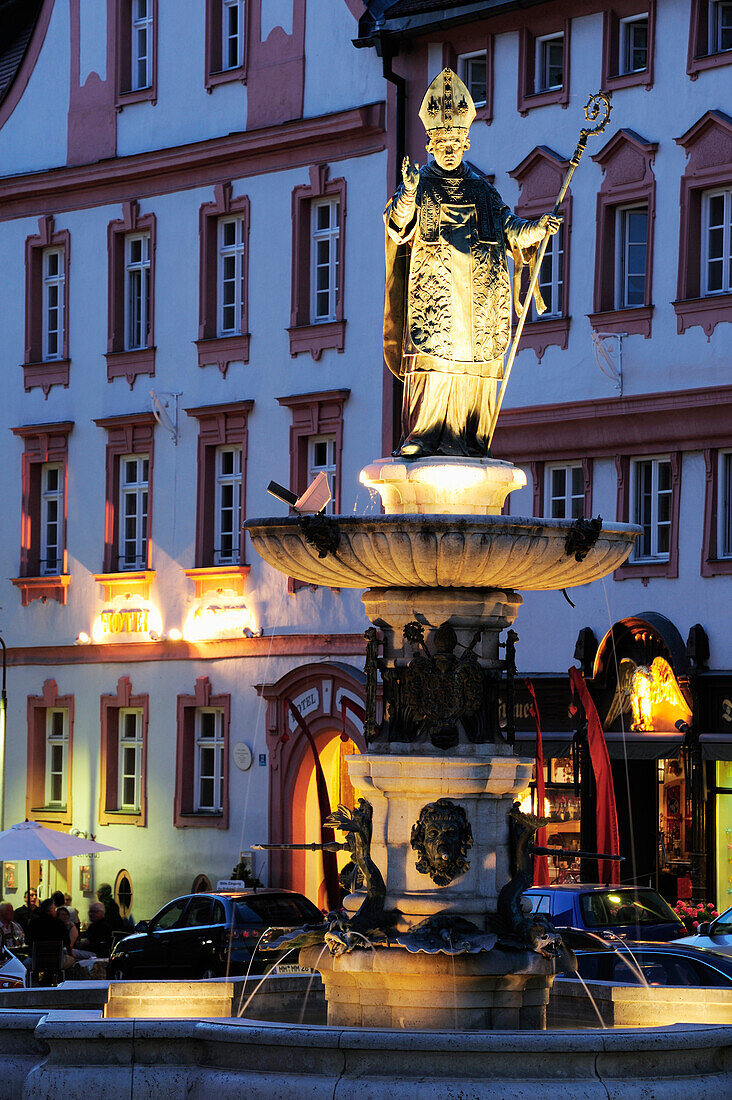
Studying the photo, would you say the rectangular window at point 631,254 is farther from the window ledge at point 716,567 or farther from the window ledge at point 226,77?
the window ledge at point 226,77

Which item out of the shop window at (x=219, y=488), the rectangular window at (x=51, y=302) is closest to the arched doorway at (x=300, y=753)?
the shop window at (x=219, y=488)

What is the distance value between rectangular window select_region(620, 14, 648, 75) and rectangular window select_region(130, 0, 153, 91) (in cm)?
902

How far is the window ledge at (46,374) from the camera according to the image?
111 ft

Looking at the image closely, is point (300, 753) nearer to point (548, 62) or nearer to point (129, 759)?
point (129, 759)

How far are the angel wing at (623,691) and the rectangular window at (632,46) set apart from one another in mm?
7067

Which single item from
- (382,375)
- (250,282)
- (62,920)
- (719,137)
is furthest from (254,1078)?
(250,282)

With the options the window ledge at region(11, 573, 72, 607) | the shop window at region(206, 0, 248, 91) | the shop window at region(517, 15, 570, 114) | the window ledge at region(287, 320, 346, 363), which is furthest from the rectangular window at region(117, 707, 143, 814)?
the shop window at region(517, 15, 570, 114)

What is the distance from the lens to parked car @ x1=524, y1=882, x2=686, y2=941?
760 inches

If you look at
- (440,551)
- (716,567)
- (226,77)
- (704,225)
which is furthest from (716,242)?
(440,551)

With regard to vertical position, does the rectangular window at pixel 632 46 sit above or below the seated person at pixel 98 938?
above

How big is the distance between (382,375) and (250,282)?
299cm

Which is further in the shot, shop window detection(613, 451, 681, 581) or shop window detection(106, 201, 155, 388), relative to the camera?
shop window detection(106, 201, 155, 388)

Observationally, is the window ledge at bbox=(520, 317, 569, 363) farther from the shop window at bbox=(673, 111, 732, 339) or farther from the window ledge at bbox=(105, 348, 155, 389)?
the window ledge at bbox=(105, 348, 155, 389)

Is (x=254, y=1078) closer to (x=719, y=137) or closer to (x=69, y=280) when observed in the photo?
(x=719, y=137)
